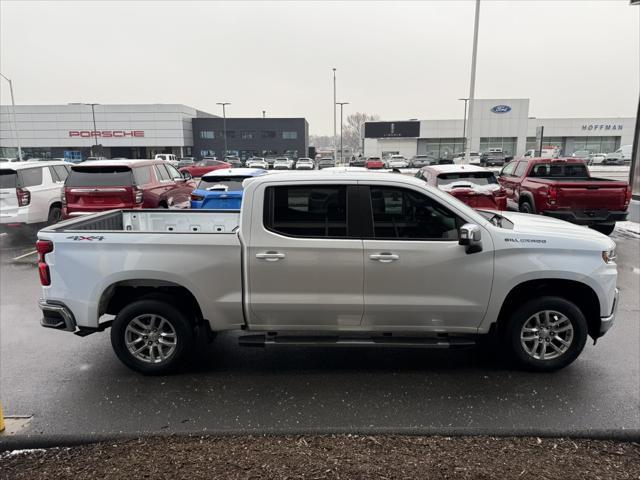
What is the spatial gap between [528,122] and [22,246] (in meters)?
67.6

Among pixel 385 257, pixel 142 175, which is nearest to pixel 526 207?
pixel 385 257

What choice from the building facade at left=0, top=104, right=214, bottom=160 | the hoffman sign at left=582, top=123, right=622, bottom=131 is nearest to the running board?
the building facade at left=0, top=104, right=214, bottom=160

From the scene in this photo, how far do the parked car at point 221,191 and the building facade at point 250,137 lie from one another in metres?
60.7

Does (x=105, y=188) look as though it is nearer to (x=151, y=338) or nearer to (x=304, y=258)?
(x=151, y=338)

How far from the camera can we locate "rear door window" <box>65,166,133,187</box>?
9.57 meters

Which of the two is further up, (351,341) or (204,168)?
(204,168)

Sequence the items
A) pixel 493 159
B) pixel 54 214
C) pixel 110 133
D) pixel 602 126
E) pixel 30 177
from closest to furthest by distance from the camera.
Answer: pixel 30 177
pixel 54 214
pixel 493 159
pixel 110 133
pixel 602 126

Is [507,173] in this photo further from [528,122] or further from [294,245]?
[528,122]

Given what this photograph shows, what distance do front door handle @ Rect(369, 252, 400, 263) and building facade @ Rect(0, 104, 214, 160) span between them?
67801 millimetres

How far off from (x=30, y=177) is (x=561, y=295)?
11.4 m

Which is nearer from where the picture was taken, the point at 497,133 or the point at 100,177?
the point at 100,177

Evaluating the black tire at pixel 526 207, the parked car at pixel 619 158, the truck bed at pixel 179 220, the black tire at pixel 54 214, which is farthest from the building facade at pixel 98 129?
the truck bed at pixel 179 220

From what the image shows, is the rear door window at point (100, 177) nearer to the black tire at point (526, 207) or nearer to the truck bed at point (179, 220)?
the truck bed at point (179, 220)

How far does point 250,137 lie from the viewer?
71312 mm
